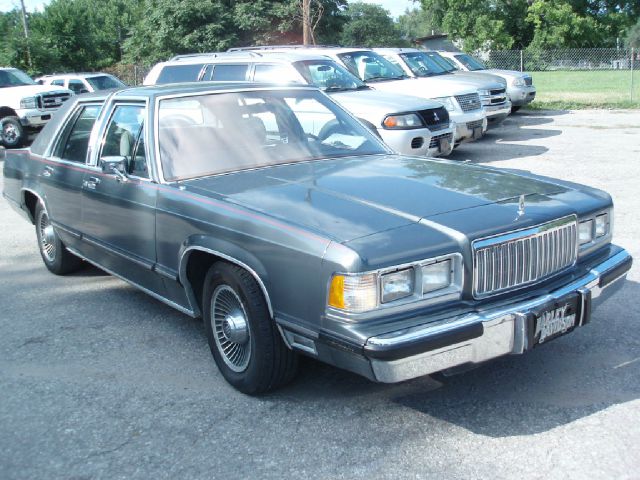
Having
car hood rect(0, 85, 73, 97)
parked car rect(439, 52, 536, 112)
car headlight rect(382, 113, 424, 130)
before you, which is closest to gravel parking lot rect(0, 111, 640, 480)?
car headlight rect(382, 113, 424, 130)

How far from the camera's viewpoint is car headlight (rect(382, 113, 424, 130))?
10.3 metres

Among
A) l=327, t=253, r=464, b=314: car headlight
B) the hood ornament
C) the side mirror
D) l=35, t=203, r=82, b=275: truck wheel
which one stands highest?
the side mirror

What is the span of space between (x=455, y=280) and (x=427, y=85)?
10.4 m

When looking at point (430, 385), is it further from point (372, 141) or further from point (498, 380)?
point (372, 141)

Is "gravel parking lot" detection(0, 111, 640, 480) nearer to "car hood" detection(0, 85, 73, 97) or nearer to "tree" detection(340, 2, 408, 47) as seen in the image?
"car hood" detection(0, 85, 73, 97)

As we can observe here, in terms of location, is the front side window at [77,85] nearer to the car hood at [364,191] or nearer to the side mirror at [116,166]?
the side mirror at [116,166]

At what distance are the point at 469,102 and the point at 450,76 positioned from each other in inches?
73.9

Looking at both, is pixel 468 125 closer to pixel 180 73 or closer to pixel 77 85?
pixel 180 73

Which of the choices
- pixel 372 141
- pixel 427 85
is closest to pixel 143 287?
pixel 372 141

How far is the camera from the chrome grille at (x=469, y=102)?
12.8m

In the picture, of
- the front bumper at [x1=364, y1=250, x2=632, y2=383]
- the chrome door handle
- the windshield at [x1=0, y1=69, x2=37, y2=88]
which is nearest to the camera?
the front bumper at [x1=364, y1=250, x2=632, y2=383]

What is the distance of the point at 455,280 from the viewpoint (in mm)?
3443

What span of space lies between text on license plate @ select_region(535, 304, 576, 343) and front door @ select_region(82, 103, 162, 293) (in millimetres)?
2333

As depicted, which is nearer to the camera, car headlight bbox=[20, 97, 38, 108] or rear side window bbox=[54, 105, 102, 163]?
rear side window bbox=[54, 105, 102, 163]
